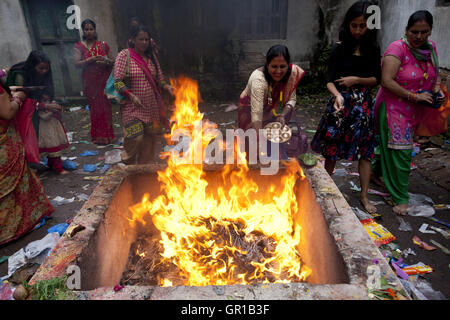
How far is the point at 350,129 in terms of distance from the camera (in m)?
3.54

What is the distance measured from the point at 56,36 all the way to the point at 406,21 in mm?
9727

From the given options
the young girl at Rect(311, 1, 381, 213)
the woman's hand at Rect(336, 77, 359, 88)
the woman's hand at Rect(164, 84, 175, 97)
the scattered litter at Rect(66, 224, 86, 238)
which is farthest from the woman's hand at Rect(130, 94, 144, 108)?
the woman's hand at Rect(336, 77, 359, 88)

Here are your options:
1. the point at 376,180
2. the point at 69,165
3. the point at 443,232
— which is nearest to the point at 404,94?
the point at 376,180

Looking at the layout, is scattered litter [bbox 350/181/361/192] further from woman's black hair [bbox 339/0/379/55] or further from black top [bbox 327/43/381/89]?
woman's black hair [bbox 339/0/379/55]

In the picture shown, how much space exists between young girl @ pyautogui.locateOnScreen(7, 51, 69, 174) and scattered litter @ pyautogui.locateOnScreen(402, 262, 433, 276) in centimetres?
460

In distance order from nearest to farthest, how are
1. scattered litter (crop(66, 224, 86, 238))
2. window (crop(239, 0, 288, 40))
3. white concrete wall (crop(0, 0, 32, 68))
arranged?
scattered litter (crop(66, 224, 86, 238))
white concrete wall (crop(0, 0, 32, 68))
window (crop(239, 0, 288, 40))

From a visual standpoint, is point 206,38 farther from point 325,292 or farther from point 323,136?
point 325,292

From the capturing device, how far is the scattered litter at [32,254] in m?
3.15

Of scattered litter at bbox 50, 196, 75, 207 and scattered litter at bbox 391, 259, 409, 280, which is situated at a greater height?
scattered litter at bbox 391, 259, 409, 280

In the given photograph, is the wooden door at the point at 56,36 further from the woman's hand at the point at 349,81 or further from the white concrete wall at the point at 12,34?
the woman's hand at the point at 349,81

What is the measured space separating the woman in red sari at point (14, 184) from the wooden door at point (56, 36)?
6.24 m

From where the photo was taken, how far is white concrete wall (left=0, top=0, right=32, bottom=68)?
26.6ft

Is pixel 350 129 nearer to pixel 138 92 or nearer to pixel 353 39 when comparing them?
pixel 353 39

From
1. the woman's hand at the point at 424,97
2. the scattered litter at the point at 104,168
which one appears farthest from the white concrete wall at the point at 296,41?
the woman's hand at the point at 424,97
